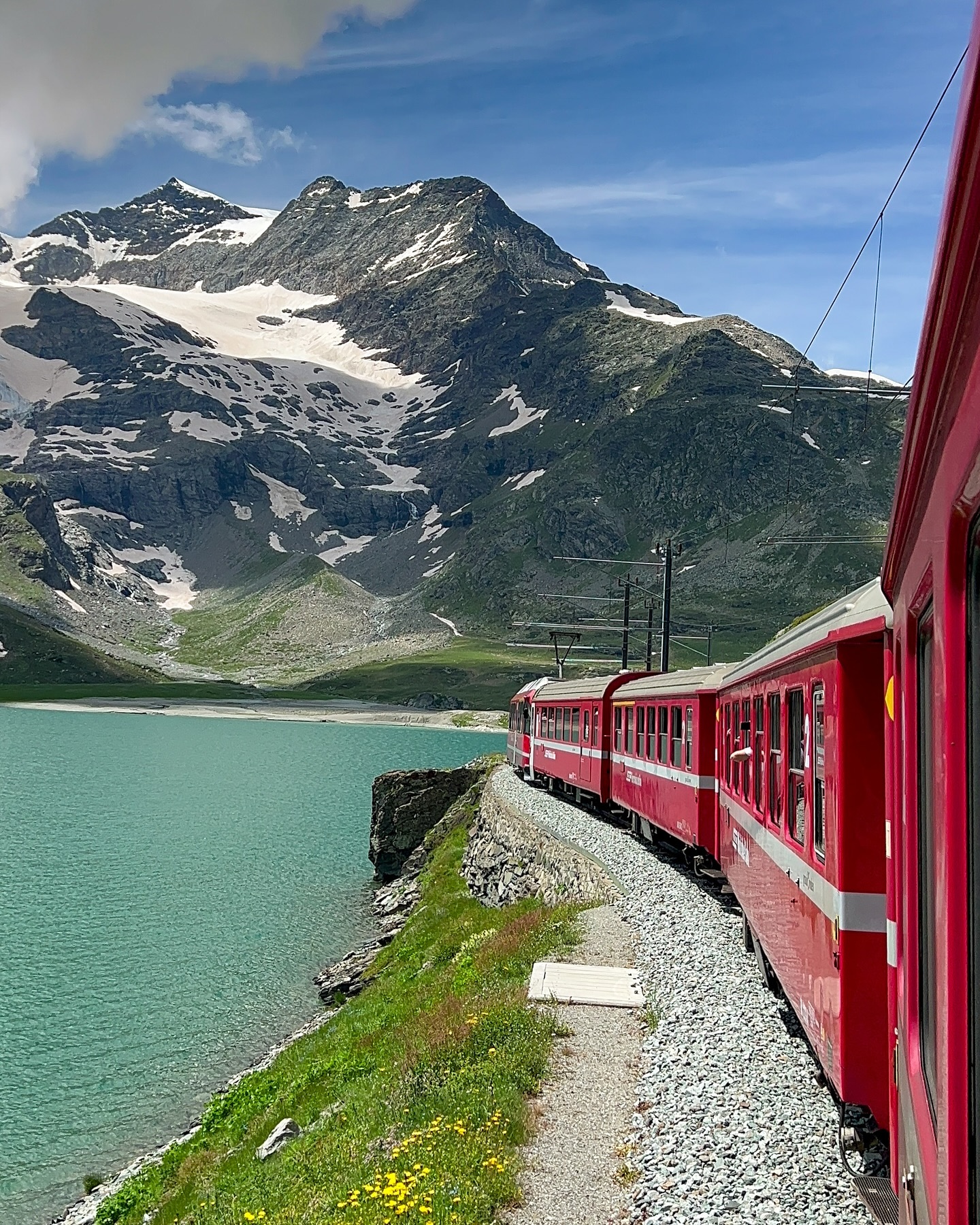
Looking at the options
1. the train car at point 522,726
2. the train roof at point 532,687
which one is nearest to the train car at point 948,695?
the train roof at point 532,687

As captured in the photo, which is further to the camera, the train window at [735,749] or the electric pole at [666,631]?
the electric pole at [666,631]

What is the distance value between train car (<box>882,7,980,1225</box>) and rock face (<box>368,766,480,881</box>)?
42238mm

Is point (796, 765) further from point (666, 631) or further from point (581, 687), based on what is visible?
point (666, 631)

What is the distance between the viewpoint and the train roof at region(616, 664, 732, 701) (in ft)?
60.2

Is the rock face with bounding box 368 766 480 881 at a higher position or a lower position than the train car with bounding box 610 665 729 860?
lower

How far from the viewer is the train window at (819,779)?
787 centimetres

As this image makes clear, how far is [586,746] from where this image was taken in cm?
3234

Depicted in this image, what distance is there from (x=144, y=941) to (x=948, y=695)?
33479mm

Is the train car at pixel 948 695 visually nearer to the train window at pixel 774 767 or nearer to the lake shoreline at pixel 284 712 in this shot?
the train window at pixel 774 767

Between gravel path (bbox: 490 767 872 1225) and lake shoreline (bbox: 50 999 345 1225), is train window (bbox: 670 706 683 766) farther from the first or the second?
lake shoreline (bbox: 50 999 345 1225)

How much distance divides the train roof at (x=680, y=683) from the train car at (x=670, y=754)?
0.03 m

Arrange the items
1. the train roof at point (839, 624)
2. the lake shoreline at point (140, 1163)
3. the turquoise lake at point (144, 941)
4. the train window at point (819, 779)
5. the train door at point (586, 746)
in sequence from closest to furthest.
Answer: the train roof at point (839, 624), the train window at point (819, 779), the lake shoreline at point (140, 1163), the turquoise lake at point (144, 941), the train door at point (586, 746)

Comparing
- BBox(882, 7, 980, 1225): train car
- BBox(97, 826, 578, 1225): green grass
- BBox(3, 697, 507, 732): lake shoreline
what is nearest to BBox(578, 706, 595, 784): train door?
BBox(97, 826, 578, 1225): green grass

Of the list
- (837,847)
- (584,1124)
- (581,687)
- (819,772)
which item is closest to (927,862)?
(837,847)
